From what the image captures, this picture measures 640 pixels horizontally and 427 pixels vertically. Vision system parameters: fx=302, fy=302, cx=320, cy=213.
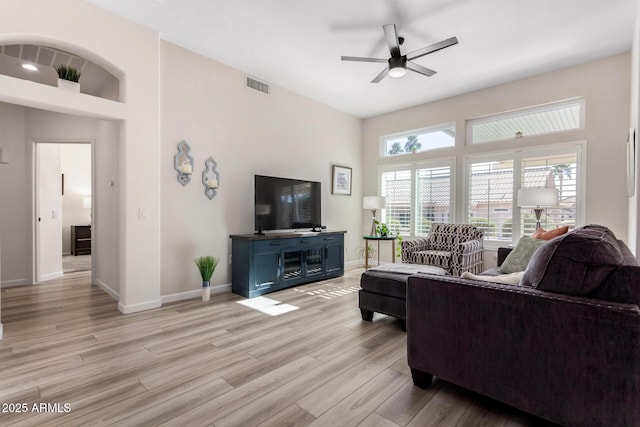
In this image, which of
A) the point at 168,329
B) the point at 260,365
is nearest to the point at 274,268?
the point at 168,329

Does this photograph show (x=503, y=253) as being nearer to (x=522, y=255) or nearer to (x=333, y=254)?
(x=522, y=255)

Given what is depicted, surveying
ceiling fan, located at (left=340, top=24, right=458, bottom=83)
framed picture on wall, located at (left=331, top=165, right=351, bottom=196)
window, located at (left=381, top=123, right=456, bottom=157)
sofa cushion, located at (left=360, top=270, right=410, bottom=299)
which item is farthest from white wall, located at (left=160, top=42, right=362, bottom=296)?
sofa cushion, located at (left=360, top=270, right=410, bottom=299)

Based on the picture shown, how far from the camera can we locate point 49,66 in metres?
4.00

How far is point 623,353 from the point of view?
1.32 meters

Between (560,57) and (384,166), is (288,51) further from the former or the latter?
(560,57)

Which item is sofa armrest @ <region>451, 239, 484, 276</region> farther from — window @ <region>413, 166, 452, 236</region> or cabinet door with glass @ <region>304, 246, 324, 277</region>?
cabinet door with glass @ <region>304, 246, 324, 277</region>

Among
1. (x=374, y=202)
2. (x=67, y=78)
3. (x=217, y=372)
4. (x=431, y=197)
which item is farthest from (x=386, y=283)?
(x=67, y=78)

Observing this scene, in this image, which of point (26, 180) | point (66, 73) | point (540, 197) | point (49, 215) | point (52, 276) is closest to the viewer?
point (66, 73)

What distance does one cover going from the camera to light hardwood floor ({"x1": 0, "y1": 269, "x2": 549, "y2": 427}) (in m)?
1.69

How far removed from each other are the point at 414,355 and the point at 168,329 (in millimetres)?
2277

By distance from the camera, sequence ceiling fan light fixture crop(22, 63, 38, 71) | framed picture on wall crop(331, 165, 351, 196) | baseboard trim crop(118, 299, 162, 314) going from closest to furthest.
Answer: baseboard trim crop(118, 299, 162, 314)
ceiling fan light fixture crop(22, 63, 38, 71)
framed picture on wall crop(331, 165, 351, 196)

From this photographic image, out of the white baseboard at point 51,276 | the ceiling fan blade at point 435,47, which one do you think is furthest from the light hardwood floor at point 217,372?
the ceiling fan blade at point 435,47

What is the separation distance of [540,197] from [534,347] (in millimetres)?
3100

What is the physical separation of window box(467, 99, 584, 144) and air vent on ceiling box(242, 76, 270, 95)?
3.48 m
